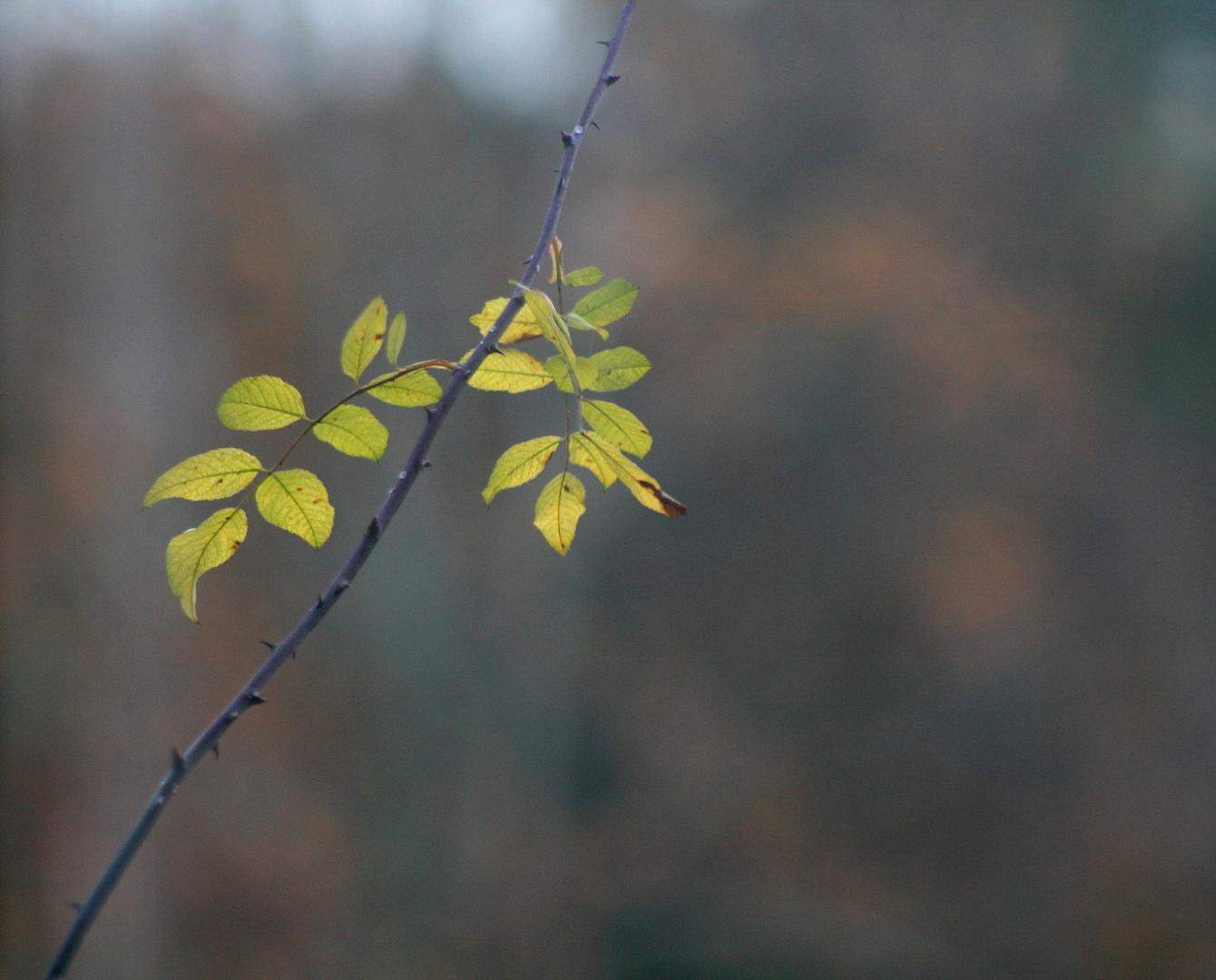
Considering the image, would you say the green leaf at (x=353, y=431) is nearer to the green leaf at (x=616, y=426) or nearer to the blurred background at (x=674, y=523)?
the green leaf at (x=616, y=426)

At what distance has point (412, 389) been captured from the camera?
1.22 ft

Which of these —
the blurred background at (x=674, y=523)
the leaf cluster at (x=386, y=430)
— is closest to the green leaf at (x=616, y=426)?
the leaf cluster at (x=386, y=430)

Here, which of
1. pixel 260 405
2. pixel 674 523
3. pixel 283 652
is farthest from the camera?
pixel 674 523

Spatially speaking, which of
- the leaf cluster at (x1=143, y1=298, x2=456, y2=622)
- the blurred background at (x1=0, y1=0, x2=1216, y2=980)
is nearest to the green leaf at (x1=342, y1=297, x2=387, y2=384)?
the leaf cluster at (x1=143, y1=298, x2=456, y2=622)

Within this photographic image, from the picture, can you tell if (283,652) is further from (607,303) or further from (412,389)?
(607,303)

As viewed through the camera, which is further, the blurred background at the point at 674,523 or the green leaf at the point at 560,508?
the blurred background at the point at 674,523

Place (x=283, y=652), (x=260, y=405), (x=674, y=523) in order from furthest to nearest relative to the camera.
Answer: (x=674, y=523) < (x=260, y=405) < (x=283, y=652)

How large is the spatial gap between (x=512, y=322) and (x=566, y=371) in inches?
1.7

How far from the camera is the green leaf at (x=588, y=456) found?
41cm

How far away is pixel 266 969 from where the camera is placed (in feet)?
8.70

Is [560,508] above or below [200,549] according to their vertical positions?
above

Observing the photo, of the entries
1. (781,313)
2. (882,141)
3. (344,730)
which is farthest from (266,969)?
(882,141)

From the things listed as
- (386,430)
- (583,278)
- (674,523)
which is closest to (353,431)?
(386,430)

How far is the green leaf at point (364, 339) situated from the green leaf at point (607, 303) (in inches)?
3.6
